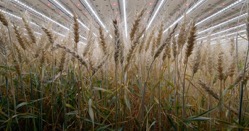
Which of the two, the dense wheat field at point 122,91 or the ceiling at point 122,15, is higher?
the ceiling at point 122,15

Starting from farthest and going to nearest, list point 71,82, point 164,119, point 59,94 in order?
point 71,82
point 59,94
point 164,119

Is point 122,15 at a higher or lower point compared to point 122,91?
higher

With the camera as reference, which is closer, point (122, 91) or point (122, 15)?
point (122, 91)

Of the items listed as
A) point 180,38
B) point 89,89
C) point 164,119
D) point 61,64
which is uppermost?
point 180,38

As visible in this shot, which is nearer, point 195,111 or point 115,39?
point 115,39

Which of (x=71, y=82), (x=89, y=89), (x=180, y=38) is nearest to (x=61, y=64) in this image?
(x=89, y=89)

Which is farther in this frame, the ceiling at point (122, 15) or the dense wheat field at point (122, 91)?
the ceiling at point (122, 15)

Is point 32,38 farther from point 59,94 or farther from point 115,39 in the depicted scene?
point 115,39

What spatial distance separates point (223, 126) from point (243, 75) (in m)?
0.24

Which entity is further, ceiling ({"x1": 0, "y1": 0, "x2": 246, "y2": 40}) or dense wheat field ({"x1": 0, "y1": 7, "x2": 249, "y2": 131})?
ceiling ({"x1": 0, "y1": 0, "x2": 246, "y2": 40})

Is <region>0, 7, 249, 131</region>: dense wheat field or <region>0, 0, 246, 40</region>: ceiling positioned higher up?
<region>0, 0, 246, 40</region>: ceiling

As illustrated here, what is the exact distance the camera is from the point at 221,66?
2.12 feet

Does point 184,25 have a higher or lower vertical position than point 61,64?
higher

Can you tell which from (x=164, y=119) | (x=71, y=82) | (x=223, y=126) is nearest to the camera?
(x=223, y=126)
